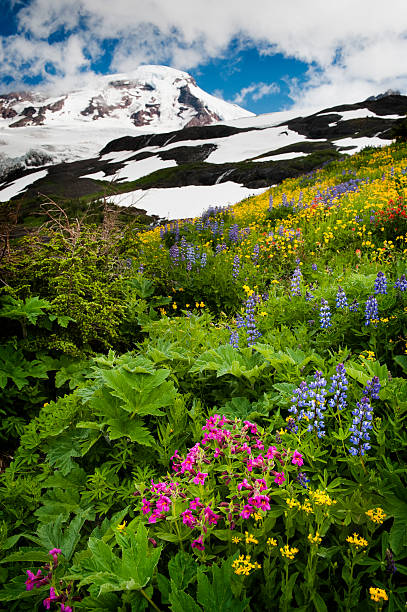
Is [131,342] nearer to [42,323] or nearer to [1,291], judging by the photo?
[42,323]

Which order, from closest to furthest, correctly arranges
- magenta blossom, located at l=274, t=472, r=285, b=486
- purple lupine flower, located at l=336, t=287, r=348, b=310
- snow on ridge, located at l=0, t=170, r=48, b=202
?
magenta blossom, located at l=274, t=472, r=285, b=486 → purple lupine flower, located at l=336, t=287, r=348, b=310 → snow on ridge, located at l=0, t=170, r=48, b=202

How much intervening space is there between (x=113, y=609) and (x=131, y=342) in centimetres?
309

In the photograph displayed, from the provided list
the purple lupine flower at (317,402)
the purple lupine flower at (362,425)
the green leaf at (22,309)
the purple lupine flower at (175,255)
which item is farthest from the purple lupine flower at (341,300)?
the purple lupine flower at (175,255)

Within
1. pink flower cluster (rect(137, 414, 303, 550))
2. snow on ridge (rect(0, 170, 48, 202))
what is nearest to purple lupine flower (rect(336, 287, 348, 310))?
pink flower cluster (rect(137, 414, 303, 550))

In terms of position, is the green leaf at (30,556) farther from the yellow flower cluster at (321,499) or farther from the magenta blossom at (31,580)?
the yellow flower cluster at (321,499)

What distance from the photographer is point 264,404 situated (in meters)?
2.19

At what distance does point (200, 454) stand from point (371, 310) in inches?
77.3

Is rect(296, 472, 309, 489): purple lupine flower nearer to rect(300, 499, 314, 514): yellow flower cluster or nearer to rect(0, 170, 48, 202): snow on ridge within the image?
rect(300, 499, 314, 514): yellow flower cluster

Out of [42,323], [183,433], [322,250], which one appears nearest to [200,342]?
[183,433]

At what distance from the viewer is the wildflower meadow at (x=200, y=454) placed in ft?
4.55

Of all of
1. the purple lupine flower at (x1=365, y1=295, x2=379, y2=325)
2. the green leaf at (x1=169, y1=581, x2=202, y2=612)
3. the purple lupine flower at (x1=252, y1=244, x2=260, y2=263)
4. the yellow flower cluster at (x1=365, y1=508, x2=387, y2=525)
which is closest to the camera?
the green leaf at (x1=169, y1=581, x2=202, y2=612)

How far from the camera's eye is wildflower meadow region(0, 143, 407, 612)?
1.39 meters

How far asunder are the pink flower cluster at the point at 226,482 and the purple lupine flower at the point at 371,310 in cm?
152

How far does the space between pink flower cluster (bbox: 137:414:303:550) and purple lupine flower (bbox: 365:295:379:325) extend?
1.52 metres
